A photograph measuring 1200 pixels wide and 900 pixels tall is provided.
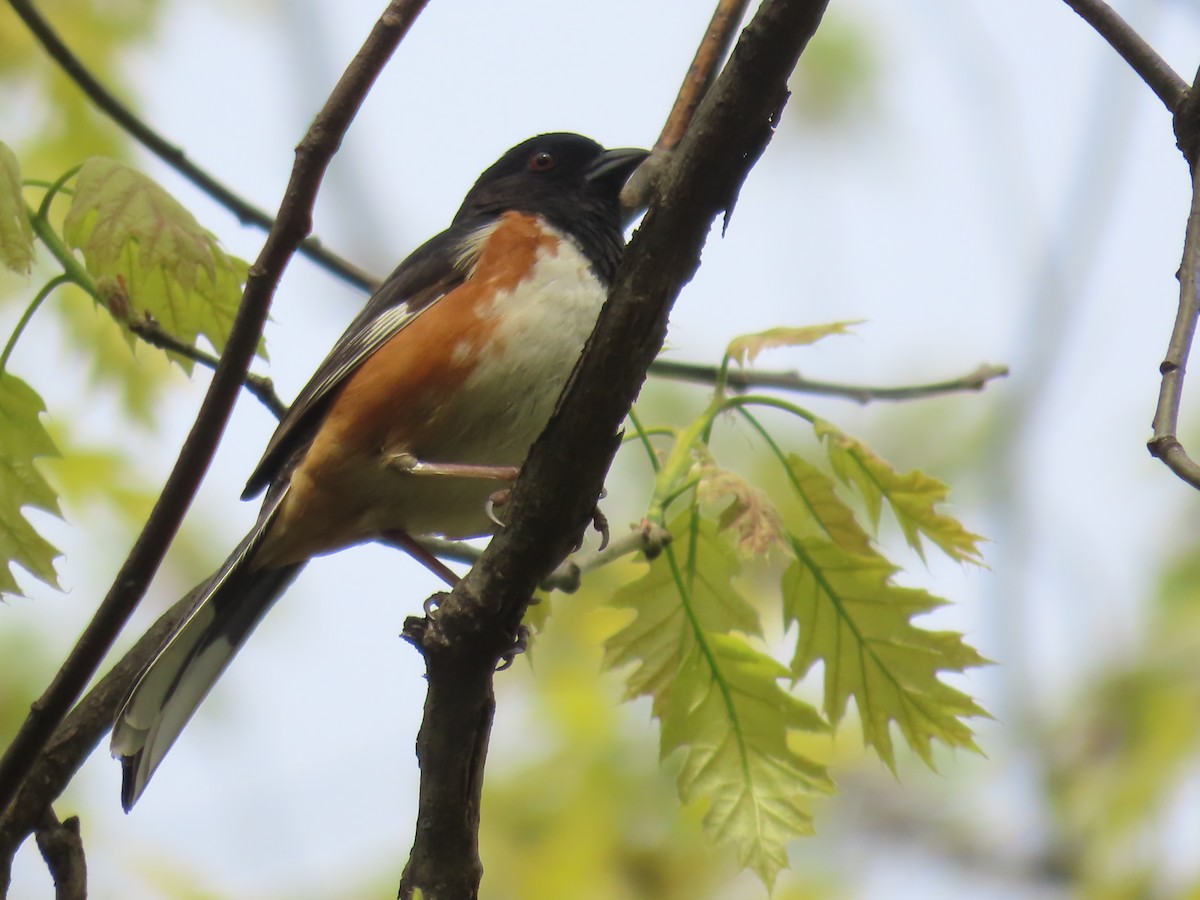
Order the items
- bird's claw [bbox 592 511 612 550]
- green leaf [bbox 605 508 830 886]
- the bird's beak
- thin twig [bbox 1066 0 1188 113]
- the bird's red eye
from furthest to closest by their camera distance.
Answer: the bird's red eye
the bird's beak
bird's claw [bbox 592 511 612 550]
green leaf [bbox 605 508 830 886]
thin twig [bbox 1066 0 1188 113]

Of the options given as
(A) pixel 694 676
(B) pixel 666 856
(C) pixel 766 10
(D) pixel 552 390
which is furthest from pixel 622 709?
(C) pixel 766 10

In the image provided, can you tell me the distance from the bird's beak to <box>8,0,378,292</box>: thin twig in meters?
0.87

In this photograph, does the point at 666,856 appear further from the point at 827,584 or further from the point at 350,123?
the point at 350,123

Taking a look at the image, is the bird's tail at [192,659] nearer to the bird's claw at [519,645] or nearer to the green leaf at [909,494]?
the bird's claw at [519,645]

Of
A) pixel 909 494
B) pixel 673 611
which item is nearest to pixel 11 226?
pixel 673 611

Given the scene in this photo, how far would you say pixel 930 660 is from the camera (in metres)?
2.88

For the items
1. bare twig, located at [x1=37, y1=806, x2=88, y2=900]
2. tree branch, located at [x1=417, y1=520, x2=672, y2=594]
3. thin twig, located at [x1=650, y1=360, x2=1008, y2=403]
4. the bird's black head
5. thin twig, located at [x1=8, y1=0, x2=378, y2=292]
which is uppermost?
the bird's black head

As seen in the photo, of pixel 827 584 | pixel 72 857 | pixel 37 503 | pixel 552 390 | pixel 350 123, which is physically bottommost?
pixel 72 857

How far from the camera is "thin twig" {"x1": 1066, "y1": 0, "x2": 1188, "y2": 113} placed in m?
2.00

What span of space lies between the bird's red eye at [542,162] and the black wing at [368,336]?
2.32 ft

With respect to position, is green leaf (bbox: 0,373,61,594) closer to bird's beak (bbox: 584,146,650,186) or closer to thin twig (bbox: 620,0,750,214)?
thin twig (bbox: 620,0,750,214)

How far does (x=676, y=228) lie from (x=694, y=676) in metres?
1.10

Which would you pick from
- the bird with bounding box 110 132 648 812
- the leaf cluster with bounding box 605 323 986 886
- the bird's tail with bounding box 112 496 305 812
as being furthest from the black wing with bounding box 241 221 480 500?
the leaf cluster with bounding box 605 323 986 886

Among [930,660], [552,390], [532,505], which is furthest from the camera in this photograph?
[552,390]
